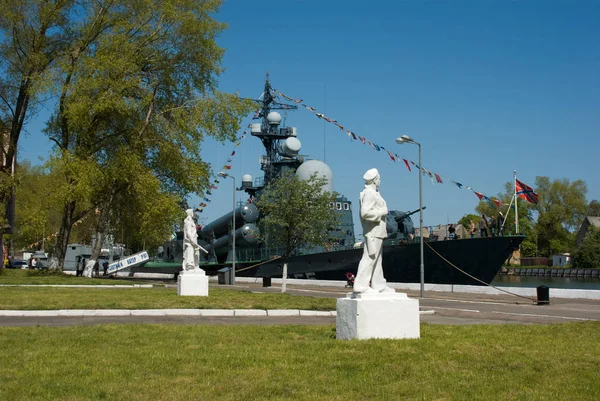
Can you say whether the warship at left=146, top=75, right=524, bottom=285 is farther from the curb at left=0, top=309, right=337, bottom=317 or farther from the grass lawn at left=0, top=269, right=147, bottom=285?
the curb at left=0, top=309, right=337, bottom=317

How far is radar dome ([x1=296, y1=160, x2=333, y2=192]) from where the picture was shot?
1834 inches

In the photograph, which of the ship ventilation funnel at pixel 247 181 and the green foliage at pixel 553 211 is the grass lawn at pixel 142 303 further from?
the green foliage at pixel 553 211

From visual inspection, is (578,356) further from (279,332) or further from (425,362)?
(279,332)

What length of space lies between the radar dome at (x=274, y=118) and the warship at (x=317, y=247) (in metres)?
0.08

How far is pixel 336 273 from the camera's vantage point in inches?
1645

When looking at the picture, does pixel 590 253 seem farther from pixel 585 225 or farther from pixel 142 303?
pixel 142 303

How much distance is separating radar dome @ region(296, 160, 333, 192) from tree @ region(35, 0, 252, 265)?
14233 millimetres

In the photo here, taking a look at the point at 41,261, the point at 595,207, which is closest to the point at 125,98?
the point at 41,261

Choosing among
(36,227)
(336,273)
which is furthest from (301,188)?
(36,227)

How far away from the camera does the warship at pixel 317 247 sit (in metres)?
34.5

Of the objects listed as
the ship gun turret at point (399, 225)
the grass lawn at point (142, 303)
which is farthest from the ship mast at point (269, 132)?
the grass lawn at point (142, 303)

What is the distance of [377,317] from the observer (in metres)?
9.34

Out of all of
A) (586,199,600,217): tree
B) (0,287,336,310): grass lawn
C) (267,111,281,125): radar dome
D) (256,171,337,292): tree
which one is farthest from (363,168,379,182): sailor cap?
(586,199,600,217): tree

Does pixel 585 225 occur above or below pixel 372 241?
above
